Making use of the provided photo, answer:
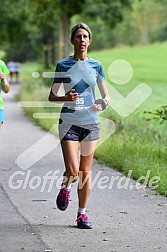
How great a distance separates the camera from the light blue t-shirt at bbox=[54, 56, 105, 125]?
789cm

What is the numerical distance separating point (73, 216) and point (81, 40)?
80.3 inches

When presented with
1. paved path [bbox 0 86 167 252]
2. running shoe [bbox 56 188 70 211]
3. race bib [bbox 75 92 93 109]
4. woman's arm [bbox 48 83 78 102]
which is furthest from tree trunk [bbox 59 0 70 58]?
race bib [bbox 75 92 93 109]

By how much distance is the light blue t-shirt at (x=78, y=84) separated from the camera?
7891 millimetres

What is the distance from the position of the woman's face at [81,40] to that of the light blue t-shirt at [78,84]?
0.13m

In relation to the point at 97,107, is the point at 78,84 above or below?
above

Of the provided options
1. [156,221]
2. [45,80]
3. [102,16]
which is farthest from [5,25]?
[156,221]

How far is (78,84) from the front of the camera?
7.89 m

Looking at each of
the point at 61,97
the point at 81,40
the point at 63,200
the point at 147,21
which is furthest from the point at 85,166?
the point at 147,21

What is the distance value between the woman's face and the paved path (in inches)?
72.3

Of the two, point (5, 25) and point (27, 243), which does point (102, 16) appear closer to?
point (5, 25)

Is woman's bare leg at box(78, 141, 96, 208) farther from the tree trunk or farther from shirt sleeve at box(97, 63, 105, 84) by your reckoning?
the tree trunk

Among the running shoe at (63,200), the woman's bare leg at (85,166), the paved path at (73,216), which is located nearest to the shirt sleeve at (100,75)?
the woman's bare leg at (85,166)

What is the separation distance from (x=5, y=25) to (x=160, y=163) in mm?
43183

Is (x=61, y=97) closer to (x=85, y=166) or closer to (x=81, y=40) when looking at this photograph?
(x=81, y=40)
